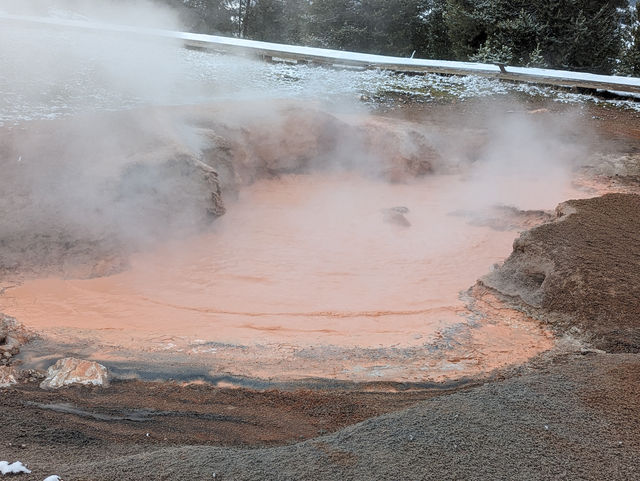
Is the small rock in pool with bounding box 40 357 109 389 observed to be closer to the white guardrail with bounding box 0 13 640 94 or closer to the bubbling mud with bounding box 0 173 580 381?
the bubbling mud with bounding box 0 173 580 381

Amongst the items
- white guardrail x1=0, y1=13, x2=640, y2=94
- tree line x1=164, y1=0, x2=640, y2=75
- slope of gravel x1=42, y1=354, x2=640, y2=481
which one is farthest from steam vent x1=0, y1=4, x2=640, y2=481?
tree line x1=164, y1=0, x2=640, y2=75

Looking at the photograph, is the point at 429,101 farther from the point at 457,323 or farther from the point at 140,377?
the point at 140,377

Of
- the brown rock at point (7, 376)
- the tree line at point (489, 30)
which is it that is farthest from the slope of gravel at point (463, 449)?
the tree line at point (489, 30)

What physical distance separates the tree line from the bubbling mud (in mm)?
8990

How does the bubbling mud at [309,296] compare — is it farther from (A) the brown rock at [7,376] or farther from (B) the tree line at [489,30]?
(B) the tree line at [489,30]

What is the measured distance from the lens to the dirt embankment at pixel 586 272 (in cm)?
490

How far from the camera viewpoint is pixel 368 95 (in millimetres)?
12047

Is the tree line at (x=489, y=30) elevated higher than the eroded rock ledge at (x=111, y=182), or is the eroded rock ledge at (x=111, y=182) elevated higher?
the tree line at (x=489, y=30)

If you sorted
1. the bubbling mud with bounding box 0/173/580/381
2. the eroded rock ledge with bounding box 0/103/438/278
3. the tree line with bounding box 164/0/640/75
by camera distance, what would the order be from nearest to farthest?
the bubbling mud with bounding box 0/173/580/381 < the eroded rock ledge with bounding box 0/103/438/278 < the tree line with bounding box 164/0/640/75

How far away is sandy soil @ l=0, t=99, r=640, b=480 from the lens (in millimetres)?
2906

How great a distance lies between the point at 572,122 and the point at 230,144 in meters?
6.68

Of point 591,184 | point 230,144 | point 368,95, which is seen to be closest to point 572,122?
point 591,184

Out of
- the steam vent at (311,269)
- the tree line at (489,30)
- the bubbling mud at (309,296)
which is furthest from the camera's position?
the tree line at (489,30)

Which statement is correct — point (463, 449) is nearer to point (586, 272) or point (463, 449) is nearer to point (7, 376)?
→ point (586, 272)
